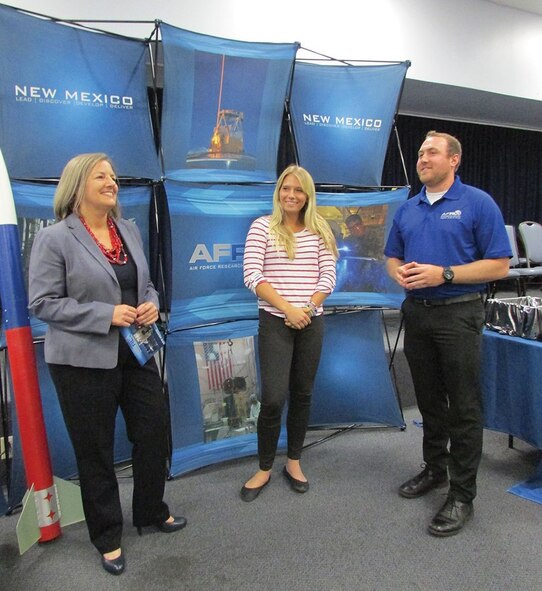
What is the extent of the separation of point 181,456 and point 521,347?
1722mm

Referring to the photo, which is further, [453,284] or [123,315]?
[453,284]

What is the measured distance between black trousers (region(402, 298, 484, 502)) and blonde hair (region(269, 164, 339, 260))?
1.63ft

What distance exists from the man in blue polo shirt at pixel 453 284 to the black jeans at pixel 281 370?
45cm

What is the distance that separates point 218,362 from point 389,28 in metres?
3.78

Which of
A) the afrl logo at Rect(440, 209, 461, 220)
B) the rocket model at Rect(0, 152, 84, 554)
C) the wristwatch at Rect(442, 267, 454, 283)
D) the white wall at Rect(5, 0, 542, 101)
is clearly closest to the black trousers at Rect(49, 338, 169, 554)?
the rocket model at Rect(0, 152, 84, 554)

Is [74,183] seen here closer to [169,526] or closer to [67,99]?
[67,99]

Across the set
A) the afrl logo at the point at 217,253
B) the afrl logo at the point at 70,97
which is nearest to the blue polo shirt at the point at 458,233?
the afrl logo at the point at 217,253

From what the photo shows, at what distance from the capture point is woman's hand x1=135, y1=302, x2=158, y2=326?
62.2 inches

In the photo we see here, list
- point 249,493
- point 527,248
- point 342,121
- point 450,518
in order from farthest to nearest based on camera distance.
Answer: point 527,248 → point 342,121 → point 249,493 → point 450,518

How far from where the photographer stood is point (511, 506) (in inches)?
77.9

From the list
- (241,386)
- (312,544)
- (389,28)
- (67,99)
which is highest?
(389,28)

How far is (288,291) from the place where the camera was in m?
2.03

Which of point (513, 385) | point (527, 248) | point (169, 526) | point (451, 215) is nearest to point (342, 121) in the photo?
point (451, 215)

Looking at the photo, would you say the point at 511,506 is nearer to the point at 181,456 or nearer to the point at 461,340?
the point at 461,340
